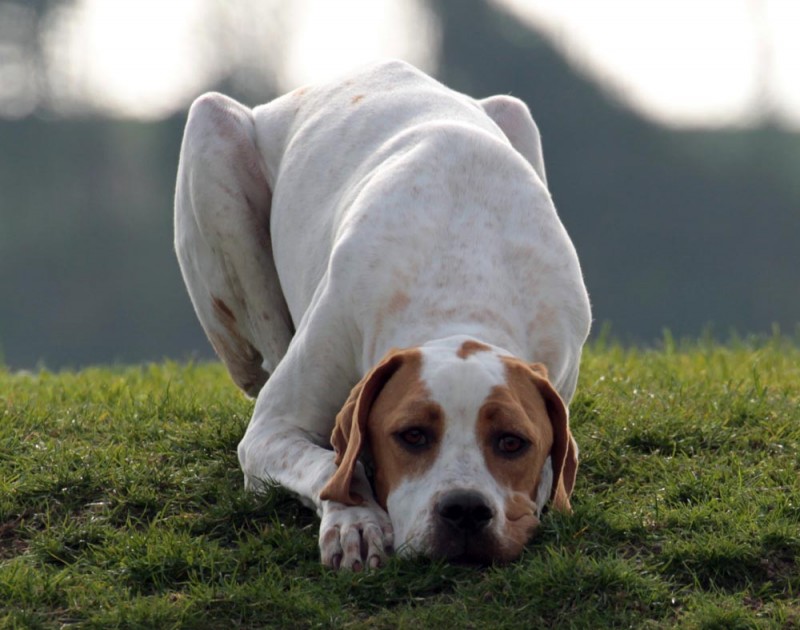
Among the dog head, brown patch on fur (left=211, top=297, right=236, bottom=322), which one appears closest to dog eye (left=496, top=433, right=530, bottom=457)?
the dog head

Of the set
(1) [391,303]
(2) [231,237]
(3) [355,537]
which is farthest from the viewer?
(2) [231,237]

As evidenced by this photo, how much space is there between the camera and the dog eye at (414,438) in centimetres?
470

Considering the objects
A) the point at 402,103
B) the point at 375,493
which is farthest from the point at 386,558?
the point at 402,103

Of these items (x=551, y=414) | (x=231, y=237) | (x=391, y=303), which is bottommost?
(x=231, y=237)

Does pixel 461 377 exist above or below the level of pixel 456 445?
above

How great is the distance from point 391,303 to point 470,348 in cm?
54

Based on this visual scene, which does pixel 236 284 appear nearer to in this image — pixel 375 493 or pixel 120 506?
pixel 120 506

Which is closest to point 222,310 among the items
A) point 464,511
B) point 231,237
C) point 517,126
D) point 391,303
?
point 231,237

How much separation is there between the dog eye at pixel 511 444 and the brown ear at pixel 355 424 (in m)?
0.41

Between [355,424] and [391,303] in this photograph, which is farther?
[391,303]

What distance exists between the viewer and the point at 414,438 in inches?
186

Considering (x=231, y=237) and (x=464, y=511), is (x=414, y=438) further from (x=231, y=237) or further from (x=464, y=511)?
(x=231, y=237)

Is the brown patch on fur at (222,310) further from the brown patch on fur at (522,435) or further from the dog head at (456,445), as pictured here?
the brown patch on fur at (522,435)

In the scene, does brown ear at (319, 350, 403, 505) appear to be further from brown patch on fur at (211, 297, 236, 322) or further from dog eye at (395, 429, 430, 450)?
brown patch on fur at (211, 297, 236, 322)
